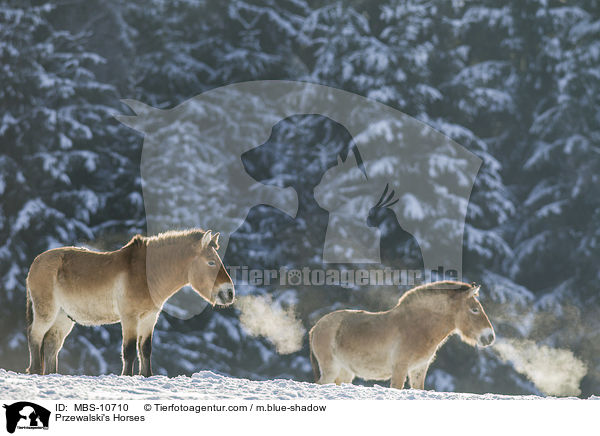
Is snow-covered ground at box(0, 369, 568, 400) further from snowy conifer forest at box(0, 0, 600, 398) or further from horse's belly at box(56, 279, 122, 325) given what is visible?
snowy conifer forest at box(0, 0, 600, 398)

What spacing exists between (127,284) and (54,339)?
134cm

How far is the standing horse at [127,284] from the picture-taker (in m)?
6.36

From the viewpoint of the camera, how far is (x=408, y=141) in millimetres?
11711

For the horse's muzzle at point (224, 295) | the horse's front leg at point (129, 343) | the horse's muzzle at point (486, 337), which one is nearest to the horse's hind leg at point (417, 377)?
the horse's muzzle at point (486, 337)

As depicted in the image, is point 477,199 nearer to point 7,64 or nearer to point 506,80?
point 506,80

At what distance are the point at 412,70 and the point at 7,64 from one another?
24.8 ft

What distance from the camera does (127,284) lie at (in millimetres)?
6422

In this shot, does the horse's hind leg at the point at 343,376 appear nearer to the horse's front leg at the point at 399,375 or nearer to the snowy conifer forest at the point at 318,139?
the horse's front leg at the point at 399,375

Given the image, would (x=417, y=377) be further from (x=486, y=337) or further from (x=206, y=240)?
(x=206, y=240)

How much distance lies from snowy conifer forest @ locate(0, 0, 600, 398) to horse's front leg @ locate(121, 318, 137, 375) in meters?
4.82

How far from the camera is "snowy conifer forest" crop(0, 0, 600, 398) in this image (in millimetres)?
11203
